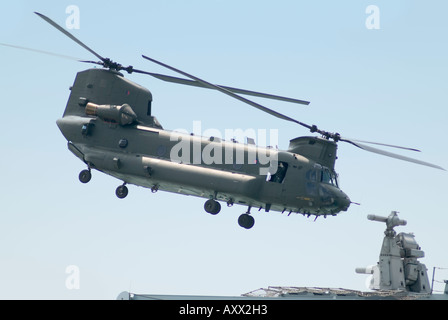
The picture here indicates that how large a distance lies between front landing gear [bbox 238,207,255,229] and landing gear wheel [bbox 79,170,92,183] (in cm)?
836

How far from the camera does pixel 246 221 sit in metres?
43.3

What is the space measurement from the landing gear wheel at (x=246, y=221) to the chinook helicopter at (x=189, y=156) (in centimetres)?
5

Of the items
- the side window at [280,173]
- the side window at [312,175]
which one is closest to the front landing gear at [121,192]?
the side window at [280,173]

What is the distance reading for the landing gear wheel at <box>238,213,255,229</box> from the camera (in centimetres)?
4331

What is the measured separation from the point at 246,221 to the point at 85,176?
8.93 meters

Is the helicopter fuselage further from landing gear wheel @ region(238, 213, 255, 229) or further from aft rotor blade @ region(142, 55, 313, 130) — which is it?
aft rotor blade @ region(142, 55, 313, 130)

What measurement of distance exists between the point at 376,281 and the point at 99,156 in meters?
14.8

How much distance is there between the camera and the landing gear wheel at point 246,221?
43312mm

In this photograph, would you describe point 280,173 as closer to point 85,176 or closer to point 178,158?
point 178,158

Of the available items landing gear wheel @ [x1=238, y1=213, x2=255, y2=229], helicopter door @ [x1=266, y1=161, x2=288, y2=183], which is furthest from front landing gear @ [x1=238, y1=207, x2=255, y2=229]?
helicopter door @ [x1=266, y1=161, x2=288, y2=183]

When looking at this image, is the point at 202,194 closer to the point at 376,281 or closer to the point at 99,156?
the point at 99,156
